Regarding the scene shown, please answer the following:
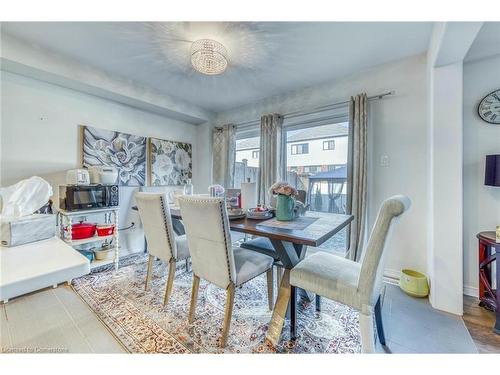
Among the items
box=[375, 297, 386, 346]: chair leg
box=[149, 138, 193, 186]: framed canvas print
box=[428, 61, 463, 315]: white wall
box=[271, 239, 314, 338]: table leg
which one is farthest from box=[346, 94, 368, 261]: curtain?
box=[149, 138, 193, 186]: framed canvas print

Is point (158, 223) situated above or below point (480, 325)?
above

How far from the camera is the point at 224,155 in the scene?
3652 millimetres

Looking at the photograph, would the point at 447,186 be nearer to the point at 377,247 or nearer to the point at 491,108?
the point at 491,108

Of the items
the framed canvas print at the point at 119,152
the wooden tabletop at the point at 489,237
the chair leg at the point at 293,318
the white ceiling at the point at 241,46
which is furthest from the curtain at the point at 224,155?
the wooden tabletop at the point at 489,237

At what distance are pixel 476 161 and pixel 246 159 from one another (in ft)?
9.10

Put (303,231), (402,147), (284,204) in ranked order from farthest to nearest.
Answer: (402,147)
(284,204)
(303,231)

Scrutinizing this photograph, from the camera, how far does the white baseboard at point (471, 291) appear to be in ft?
6.49

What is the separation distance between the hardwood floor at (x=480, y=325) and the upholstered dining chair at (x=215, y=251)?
4.95ft

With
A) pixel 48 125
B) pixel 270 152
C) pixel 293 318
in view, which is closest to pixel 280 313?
pixel 293 318

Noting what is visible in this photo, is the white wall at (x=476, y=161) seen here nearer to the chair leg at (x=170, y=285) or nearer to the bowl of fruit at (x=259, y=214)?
the bowl of fruit at (x=259, y=214)

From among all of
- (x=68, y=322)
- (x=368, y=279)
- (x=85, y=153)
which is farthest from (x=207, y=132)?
(x=368, y=279)

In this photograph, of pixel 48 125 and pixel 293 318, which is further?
pixel 48 125

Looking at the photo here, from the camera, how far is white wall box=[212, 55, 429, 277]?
7.06ft
